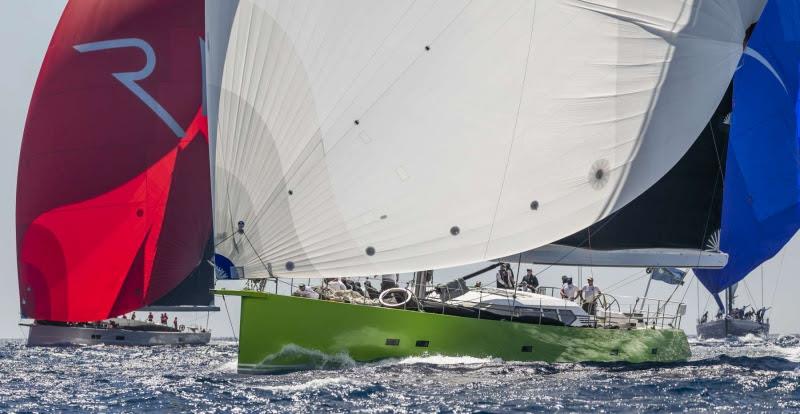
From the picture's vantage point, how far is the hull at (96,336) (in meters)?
35.7

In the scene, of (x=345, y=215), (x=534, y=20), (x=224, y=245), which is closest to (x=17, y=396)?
(x=224, y=245)

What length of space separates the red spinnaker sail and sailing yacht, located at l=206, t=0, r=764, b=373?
14.6m

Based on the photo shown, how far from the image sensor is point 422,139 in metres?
18.4

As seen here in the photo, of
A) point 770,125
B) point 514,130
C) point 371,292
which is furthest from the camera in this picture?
point 770,125

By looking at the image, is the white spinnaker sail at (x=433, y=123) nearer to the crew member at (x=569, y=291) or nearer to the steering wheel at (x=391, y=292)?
the steering wheel at (x=391, y=292)

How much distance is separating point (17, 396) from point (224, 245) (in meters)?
3.99

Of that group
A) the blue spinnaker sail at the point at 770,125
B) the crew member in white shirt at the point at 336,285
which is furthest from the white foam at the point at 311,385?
the blue spinnaker sail at the point at 770,125

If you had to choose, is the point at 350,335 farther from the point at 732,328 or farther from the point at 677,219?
the point at 732,328

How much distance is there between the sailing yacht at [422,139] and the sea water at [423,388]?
105 centimetres

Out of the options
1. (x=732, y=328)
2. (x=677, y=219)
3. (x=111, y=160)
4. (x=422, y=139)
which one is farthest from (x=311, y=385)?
(x=732, y=328)

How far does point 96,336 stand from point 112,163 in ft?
23.1

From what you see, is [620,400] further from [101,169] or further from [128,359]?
[101,169]

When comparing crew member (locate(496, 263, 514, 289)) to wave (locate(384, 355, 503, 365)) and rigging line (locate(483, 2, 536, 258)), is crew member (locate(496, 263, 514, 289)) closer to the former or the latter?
wave (locate(384, 355, 503, 365))

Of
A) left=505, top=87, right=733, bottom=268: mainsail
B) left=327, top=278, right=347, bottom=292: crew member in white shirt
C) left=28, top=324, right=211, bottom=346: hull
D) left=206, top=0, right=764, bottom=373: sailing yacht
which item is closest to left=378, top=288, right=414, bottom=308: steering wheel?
left=206, top=0, right=764, bottom=373: sailing yacht
